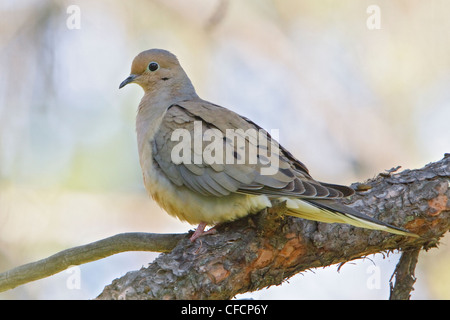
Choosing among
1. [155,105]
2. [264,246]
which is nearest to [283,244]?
[264,246]

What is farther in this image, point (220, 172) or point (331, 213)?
point (220, 172)

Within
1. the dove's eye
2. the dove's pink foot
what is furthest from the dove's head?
the dove's pink foot

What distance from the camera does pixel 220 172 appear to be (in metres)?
3.66

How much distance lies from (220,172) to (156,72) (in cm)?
154

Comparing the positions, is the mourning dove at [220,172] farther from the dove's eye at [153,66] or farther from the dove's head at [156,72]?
the dove's eye at [153,66]

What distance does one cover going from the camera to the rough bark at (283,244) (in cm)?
318

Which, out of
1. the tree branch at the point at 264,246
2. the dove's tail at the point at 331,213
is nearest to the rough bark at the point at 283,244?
the tree branch at the point at 264,246

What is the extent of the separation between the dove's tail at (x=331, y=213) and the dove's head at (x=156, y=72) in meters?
1.81

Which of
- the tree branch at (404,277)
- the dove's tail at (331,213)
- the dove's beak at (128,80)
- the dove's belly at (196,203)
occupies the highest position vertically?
the dove's beak at (128,80)

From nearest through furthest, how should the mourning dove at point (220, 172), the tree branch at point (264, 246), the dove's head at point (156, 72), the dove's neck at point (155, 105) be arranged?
the tree branch at point (264, 246)
the mourning dove at point (220, 172)
the dove's neck at point (155, 105)
the dove's head at point (156, 72)

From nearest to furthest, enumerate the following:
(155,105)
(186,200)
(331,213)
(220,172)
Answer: (331,213)
(220,172)
(186,200)
(155,105)

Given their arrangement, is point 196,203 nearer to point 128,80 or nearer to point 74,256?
point 74,256

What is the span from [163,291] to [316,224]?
1053mm

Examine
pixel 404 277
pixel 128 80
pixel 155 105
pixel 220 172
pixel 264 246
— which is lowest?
→ pixel 404 277
